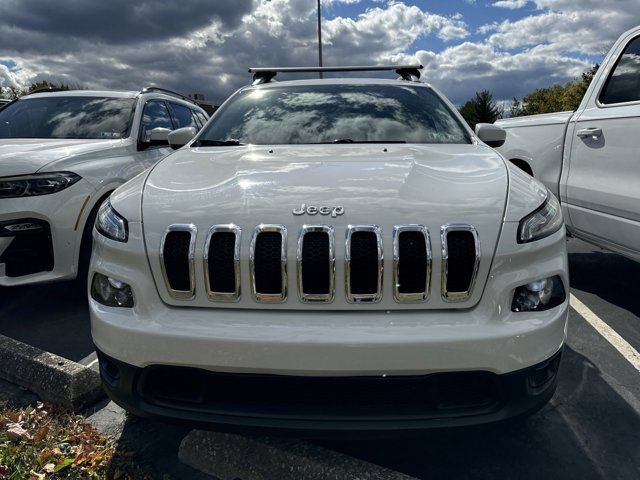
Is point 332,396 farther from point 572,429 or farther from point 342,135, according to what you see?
point 342,135

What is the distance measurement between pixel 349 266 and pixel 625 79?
3.07 metres

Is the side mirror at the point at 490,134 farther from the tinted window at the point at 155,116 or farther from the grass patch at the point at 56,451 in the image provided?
the tinted window at the point at 155,116

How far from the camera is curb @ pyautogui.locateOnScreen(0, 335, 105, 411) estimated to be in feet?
8.32

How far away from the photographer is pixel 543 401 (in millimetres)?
1877

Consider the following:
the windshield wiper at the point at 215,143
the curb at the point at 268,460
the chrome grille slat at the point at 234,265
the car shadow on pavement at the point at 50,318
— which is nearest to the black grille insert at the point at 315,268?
the chrome grille slat at the point at 234,265

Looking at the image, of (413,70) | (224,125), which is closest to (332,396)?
(224,125)

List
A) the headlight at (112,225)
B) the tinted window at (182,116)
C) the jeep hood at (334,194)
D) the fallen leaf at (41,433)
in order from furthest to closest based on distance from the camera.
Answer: the tinted window at (182,116)
the fallen leaf at (41,433)
the headlight at (112,225)
the jeep hood at (334,194)

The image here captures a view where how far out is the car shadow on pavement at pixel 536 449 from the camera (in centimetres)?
207

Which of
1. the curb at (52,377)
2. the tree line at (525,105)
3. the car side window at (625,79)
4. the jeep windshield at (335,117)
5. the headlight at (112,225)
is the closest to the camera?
the headlight at (112,225)

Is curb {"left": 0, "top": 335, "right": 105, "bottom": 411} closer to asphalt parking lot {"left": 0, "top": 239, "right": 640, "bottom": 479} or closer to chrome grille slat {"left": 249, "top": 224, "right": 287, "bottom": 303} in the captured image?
asphalt parking lot {"left": 0, "top": 239, "right": 640, "bottom": 479}

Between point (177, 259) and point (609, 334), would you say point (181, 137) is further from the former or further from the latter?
point (609, 334)

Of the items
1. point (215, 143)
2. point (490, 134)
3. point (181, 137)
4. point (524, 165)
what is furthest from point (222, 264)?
point (524, 165)

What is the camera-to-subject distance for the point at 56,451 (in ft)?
7.02

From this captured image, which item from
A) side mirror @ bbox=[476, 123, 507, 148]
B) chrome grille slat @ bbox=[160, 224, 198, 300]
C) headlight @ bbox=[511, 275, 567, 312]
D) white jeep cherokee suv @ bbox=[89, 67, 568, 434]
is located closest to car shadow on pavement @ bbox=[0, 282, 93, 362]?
white jeep cherokee suv @ bbox=[89, 67, 568, 434]
